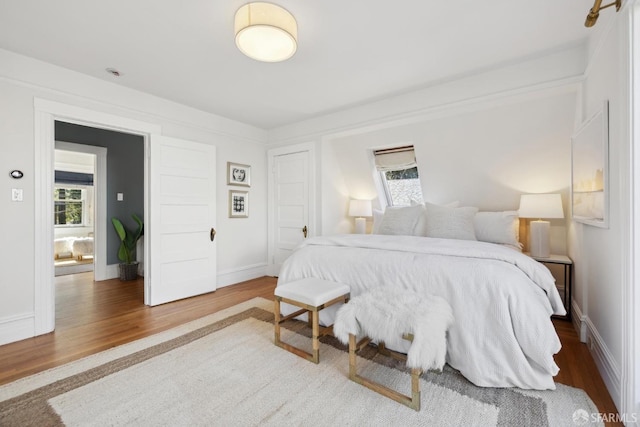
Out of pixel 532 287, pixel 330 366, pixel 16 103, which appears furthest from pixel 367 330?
pixel 16 103

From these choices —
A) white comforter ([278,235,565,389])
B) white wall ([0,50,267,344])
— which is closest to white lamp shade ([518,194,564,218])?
white comforter ([278,235,565,389])

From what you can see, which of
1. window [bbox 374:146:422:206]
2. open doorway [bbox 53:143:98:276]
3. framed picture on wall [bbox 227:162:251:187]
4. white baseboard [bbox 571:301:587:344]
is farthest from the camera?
open doorway [bbox 53:143:98:276]

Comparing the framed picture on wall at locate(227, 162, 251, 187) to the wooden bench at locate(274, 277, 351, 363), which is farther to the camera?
the framed picture on wall at locate(227, 162, 251, 187)

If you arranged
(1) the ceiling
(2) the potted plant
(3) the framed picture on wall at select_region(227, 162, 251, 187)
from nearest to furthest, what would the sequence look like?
(1) the ceiling < (3) the framed picture on wall at select_region(227, 162, 251, 187) < (2) the potted plant

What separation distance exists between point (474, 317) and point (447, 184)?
A: 231 cm

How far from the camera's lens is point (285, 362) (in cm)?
201

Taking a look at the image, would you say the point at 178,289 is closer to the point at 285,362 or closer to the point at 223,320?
the point at 223,320

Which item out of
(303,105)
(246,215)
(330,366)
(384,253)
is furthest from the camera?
(246,215)

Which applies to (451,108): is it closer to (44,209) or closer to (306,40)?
(306,40)

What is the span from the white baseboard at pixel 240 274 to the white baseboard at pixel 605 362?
3.85 meters

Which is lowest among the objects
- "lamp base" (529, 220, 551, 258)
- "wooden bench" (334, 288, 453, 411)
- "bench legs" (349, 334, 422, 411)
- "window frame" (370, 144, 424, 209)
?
"bench legs" (349, 334, 422, 411)

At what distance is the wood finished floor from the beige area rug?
7.8 inches

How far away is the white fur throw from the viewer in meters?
1.52

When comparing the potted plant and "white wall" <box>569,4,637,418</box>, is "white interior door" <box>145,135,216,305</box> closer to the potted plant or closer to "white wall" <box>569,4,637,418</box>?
the potted plant
